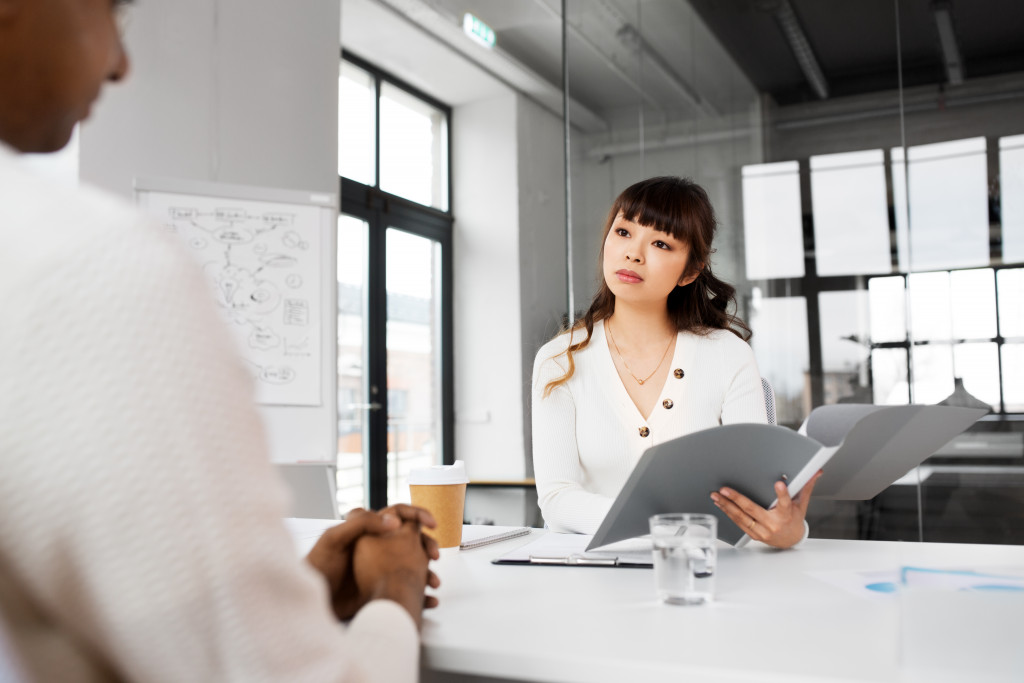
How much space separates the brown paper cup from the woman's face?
27.8 inches

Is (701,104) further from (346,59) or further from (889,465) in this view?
(889,465)

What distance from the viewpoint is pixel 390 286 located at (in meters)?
5.62

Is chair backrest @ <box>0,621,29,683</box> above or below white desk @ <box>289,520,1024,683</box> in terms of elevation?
above

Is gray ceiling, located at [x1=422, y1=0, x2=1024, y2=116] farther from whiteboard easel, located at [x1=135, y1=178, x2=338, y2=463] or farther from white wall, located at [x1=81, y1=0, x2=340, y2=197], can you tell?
whiteboard easel, located at [x1=135, y1=178, x2=338, y2=463]

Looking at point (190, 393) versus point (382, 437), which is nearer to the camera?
point (190, 393)

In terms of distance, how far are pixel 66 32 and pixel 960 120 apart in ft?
13.3

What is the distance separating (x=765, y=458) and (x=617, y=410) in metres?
0.66

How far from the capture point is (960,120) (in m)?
3.74

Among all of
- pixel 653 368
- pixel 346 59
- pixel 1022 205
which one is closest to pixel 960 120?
pixel 1022 205

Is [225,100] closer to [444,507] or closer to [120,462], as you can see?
[444,507]

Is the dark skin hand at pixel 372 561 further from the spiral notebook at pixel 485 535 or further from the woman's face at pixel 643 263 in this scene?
the woman's face at pixel 643 263

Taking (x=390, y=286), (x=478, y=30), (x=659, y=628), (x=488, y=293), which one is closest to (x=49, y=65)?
(x=659, y=628)

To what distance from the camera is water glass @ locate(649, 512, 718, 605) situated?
2.91 feet

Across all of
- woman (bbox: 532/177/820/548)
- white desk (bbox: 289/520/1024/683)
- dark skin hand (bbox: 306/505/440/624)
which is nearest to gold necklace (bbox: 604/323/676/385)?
woman (bbox: 532/177/820/548)
